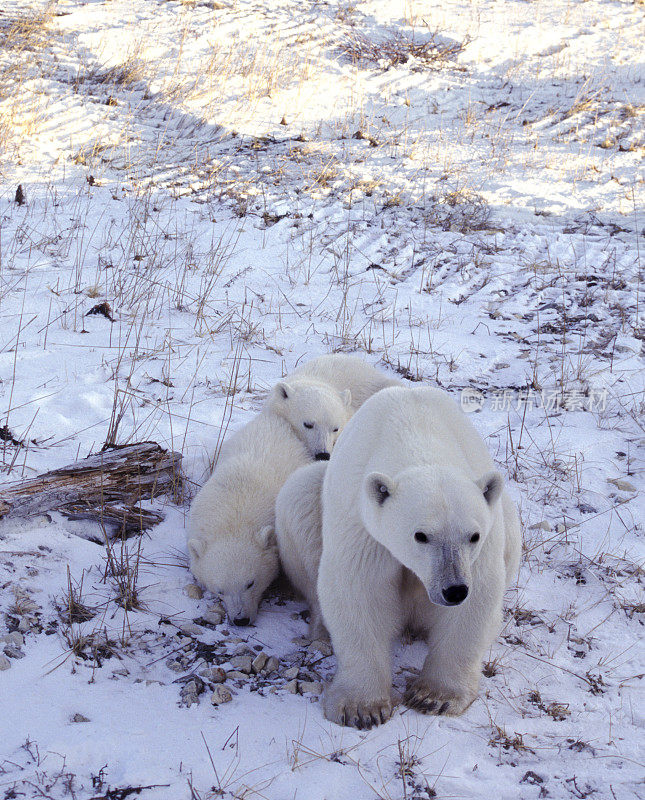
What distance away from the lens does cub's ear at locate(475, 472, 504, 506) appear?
2557 millimetres

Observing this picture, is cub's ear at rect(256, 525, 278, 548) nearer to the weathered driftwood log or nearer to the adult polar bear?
the adult polar bear

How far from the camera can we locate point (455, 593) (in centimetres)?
232

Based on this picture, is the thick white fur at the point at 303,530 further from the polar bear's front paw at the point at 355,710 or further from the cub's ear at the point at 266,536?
the polar bear's front paw at the point at 355,710

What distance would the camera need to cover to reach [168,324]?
6.20 metres

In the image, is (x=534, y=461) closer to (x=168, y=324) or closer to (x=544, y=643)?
(x=544, y=643)

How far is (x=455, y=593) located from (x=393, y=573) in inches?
21.4

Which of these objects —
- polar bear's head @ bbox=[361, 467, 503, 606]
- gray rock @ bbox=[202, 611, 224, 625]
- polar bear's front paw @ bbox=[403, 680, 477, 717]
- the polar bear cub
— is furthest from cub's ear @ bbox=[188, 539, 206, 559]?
polar bear's head @ bbox=[361, 467, 503, 606]

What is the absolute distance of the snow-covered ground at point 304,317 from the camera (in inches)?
102

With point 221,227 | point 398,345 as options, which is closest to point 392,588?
point 398,345

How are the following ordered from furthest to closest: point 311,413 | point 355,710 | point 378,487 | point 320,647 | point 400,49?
1. point 400,49
2. point 311,413
3. point 320,647
4. point 355,710
5. point 378,487

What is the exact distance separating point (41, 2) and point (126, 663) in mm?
13268

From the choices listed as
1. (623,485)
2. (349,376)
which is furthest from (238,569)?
(623,485)

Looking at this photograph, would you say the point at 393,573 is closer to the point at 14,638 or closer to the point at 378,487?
the point at 378,487

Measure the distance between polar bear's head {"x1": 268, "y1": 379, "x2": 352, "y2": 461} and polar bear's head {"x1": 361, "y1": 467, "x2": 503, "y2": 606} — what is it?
215 cm
